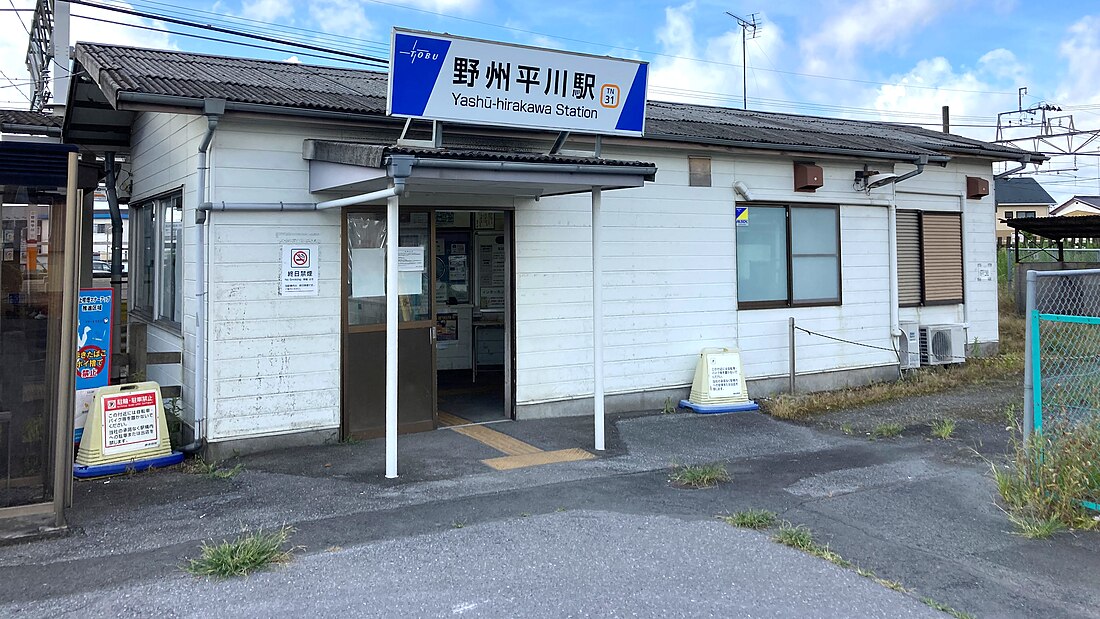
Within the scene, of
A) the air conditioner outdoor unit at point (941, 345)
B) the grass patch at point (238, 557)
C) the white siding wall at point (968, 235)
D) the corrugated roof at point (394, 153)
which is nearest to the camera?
the grass patch at point (238, 557)

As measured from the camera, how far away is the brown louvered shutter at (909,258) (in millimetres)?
11609

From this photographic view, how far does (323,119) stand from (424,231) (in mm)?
1442

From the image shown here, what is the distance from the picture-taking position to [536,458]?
7.00 meters

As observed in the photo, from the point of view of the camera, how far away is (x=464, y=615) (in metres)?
3.79

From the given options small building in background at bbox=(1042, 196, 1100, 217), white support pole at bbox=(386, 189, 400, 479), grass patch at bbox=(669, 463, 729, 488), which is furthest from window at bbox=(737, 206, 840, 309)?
small building in background at bbox=(1042, 196, 1100, 217)

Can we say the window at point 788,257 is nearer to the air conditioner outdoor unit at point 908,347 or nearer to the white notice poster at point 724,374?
the white notice poster at point 724,374

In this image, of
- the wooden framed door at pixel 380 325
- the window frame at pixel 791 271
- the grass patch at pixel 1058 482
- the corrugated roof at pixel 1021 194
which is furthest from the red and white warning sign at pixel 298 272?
the corrugated roof at pixel 1021 194

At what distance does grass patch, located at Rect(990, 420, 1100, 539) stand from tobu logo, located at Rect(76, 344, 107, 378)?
7.46m

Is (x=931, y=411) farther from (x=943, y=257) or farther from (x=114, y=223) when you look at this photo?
(x=114, y=223)

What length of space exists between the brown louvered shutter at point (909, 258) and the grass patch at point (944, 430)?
3.68m

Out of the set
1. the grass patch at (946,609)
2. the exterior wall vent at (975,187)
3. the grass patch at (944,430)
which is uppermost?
the exterior wall vent at (975,187)

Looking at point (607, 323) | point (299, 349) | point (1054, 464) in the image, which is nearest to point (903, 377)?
point (607, 323)

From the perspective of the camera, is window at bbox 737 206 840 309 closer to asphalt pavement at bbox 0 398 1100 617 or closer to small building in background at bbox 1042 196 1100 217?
asphalt pavement at bbox 0 398 1100 617

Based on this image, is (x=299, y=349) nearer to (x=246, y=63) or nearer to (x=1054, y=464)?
(x=246, y=63)
